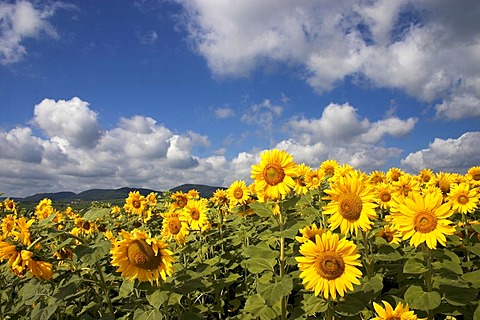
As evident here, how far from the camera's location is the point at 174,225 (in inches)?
255

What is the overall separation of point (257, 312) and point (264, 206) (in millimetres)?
1274

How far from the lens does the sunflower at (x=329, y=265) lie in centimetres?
398

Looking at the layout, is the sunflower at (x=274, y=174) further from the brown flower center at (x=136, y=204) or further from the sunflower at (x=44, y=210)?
the sunflower at (x=44, y=210)

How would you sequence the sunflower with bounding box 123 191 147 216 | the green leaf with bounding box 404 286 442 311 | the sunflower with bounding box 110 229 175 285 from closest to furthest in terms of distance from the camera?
the green leaf with bounding box 404 286 442 311 < the sunflower with bounding box 110 229 175 285 < the sunflower with bounding box 123 191 147 216

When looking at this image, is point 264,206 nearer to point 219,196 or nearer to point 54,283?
point 54,283

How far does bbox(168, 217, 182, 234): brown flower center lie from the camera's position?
645cm

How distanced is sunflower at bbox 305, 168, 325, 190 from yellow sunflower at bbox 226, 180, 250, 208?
4.90 feet

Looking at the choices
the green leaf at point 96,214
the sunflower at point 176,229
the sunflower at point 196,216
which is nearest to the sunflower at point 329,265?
the green leaf at point 96,214

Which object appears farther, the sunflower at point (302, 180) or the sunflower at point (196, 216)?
the sunflower at point (302, 180)

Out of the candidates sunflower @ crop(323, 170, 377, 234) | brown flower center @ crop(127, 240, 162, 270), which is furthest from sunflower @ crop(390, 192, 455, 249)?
brown flower center @ crop(127, 240, 162, 270)

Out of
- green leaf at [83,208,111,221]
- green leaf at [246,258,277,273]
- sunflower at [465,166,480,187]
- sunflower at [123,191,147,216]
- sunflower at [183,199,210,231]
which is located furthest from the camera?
sunflower at [123,191,147,216]

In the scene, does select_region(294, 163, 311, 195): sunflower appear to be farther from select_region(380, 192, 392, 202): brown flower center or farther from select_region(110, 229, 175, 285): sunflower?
select_region(110, 229, 175, 285): sunflower

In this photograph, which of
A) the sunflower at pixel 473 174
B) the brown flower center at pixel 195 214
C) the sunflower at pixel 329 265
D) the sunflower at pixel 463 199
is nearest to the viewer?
the sunflower at pixel 329 265

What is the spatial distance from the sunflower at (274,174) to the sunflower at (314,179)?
3.58m
